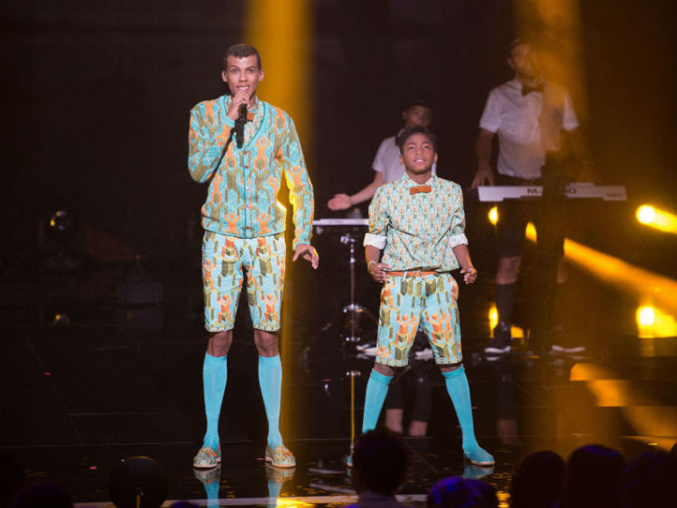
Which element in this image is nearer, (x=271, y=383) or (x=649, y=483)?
(x=649, y=483)

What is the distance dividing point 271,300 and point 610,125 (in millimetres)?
7369

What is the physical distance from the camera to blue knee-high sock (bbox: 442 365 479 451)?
5.00m

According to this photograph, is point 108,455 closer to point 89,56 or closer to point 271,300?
point 271,300

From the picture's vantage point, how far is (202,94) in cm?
1331

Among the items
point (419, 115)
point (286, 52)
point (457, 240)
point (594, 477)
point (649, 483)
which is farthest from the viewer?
point (286, 52)

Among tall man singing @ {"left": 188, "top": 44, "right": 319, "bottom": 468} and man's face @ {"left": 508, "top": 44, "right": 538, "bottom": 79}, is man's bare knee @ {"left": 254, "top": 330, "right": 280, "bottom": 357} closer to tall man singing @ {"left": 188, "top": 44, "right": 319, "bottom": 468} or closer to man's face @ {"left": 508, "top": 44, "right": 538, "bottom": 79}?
tall man singing @ {"left": 188, "top": 44, "right": 319, "bottom": 468}

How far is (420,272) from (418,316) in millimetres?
207

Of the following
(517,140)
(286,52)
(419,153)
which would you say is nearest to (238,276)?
(419,153)

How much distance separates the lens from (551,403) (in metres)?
A: 6.43

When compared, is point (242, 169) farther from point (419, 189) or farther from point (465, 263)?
point (465, 263)

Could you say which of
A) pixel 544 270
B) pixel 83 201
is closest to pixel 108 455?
pixel 544 270

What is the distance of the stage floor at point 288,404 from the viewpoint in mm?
4730

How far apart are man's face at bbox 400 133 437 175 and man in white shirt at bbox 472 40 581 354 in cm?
292

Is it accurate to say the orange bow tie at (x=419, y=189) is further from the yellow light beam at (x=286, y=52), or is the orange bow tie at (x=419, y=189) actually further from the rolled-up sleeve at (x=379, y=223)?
the yellow light beam at (x=286, y=52)
